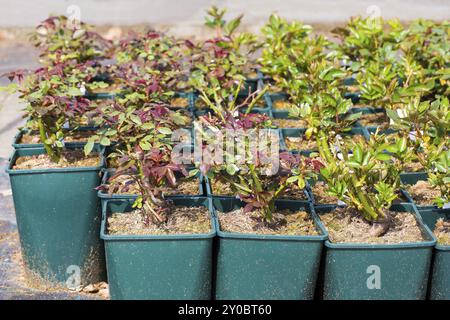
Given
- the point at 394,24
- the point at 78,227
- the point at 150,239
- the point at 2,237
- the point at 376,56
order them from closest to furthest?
the point at 150,239 → the point at 78,227 → the point at 2,237 → the point at 376,56 → the point at 394,24

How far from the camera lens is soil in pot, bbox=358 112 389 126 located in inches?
161

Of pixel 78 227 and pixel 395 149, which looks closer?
pixel 395 149

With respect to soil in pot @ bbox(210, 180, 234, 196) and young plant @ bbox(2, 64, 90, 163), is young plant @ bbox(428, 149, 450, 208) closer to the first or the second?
soil in pot @ bbox(210, 180, 234, 196)

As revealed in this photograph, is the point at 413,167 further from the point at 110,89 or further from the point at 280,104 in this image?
the point at 110,89

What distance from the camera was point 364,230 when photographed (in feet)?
10.0

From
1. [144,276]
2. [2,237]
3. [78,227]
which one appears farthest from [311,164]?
[2,237]

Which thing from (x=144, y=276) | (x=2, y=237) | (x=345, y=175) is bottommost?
(x=2, y=237)

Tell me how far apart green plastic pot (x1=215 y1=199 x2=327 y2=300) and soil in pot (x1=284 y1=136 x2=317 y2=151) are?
80 cm

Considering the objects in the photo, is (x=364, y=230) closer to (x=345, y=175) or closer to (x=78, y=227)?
(x=345, y=175)

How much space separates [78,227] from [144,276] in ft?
1.85

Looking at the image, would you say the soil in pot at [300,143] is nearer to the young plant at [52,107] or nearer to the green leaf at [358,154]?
the green leaf at [358,154]

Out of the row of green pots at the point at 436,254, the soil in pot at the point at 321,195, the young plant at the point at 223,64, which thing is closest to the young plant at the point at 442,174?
the row of green pots at the point at 436,254

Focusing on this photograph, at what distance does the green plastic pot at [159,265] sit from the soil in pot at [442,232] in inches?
38.1

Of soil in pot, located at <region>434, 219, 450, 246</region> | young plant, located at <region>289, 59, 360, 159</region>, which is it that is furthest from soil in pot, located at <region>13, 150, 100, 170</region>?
soil in pot, located at <region>434, 219, 450, 246</region>
